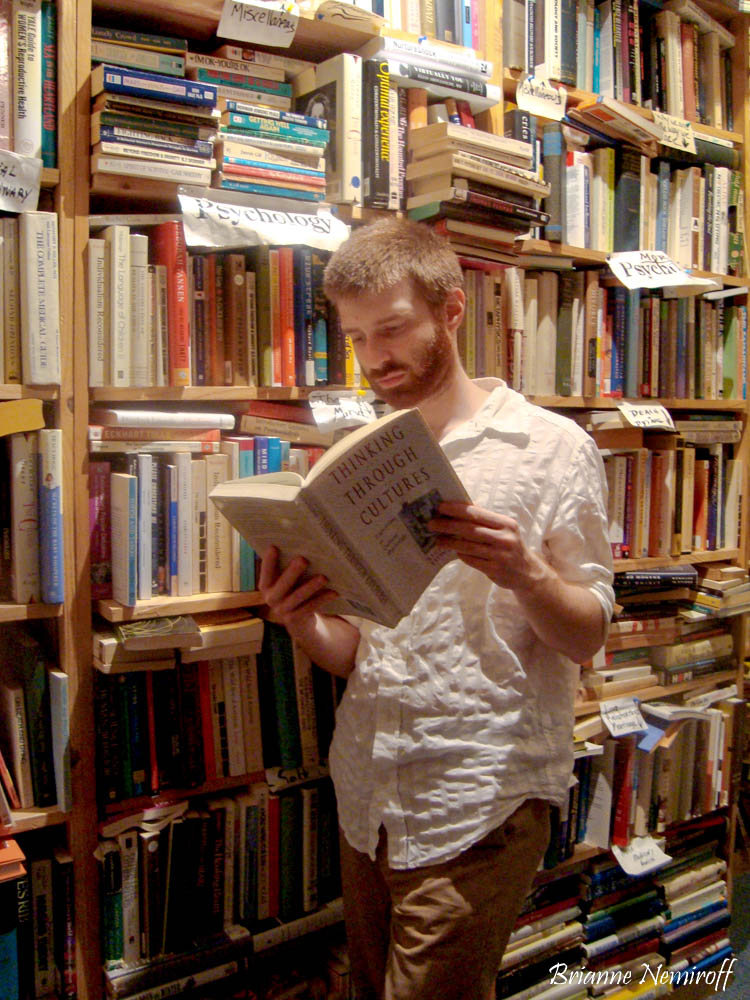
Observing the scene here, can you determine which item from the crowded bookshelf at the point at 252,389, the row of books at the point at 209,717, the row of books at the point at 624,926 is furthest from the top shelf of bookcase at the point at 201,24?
the row of books at the point at 624,926

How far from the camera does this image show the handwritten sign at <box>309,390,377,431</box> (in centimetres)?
150

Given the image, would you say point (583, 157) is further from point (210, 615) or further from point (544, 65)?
point (210, 615)

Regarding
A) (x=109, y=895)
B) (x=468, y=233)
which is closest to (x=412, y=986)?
(x=109, y=895)

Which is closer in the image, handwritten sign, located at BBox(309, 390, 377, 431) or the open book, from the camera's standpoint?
the open book

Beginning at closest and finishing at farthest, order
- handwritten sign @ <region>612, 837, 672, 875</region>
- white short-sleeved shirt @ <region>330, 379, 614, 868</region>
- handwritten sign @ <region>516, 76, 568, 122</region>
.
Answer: white short-sleeved shirt @ <region>330, 379, 614, 868</region>, handwritten sign @ <region>516, 76, 568, 122</region>, handwritten sign @ <region>612, 837, 672, 875</region>

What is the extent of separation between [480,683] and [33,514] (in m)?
0.72

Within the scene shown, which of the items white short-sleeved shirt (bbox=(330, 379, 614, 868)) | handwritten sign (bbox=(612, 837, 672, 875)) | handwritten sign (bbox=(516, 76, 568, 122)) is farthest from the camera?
handwritten sign (bbox=(612, 837, 672, 875))

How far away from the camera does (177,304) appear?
1386mm

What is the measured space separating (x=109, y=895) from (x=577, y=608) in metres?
0.89

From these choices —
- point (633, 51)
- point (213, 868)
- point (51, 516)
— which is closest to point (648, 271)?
point (633, 51)

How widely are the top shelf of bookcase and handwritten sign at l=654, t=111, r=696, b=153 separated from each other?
2.62 feet

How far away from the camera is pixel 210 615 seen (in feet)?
4.88

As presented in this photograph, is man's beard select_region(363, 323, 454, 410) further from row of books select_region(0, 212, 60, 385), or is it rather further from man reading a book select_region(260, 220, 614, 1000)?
row of books select_region(0, 212, 60, 385)

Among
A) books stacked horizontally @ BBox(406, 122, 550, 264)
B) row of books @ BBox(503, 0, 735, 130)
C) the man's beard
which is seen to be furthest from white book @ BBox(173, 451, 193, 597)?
row of books @ BBox(503, 0, 735, 130)
